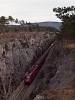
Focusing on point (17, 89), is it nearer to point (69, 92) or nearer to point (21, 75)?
point (21, 75)

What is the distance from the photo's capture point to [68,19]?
2495 inches

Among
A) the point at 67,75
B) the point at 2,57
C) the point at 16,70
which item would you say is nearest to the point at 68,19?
the point at 16,70

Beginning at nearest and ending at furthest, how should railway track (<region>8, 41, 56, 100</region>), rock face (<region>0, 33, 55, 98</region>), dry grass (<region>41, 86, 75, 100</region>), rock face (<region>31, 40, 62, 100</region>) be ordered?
dry grass (<region>41, 86, 75, 100</region>)
rock face (<region>31, 40, 62, 100</region>)
railway track (<region>8, 41, 56, 100</region>)
rock face (<region>0, 33, 55, 98</region>)

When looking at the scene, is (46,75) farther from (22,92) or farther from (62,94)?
(62,94)

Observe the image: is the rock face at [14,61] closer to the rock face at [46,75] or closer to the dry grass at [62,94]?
the rock face at [46,75]

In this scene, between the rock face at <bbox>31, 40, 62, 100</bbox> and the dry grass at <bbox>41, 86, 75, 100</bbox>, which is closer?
the dry grass at <bbox>41, 86, 75, 100</bbox>

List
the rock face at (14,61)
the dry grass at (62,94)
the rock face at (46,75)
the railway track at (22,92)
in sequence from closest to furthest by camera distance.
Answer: the dry grass at (62,94)
the rock face at (46,75)
the railway track at (22,92)
the rock face at (14,61)

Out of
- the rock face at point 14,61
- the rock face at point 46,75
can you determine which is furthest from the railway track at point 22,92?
the rock face at point 46,75

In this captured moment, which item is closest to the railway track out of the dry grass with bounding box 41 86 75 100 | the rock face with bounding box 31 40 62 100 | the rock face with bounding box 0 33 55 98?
the rock face with bounding box 0 33 55 98

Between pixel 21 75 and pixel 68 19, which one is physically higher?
pixel 68 19

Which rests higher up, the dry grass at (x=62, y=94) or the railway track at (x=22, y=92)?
the dry grass at (x=62, y=94)

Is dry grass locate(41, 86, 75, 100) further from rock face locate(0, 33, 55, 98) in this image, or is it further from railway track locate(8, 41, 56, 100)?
railway track locate(8, 41, 56, 100)

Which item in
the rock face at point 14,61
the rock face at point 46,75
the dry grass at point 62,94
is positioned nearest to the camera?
the dry grass at point 62,94

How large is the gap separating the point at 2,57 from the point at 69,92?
2506cm
